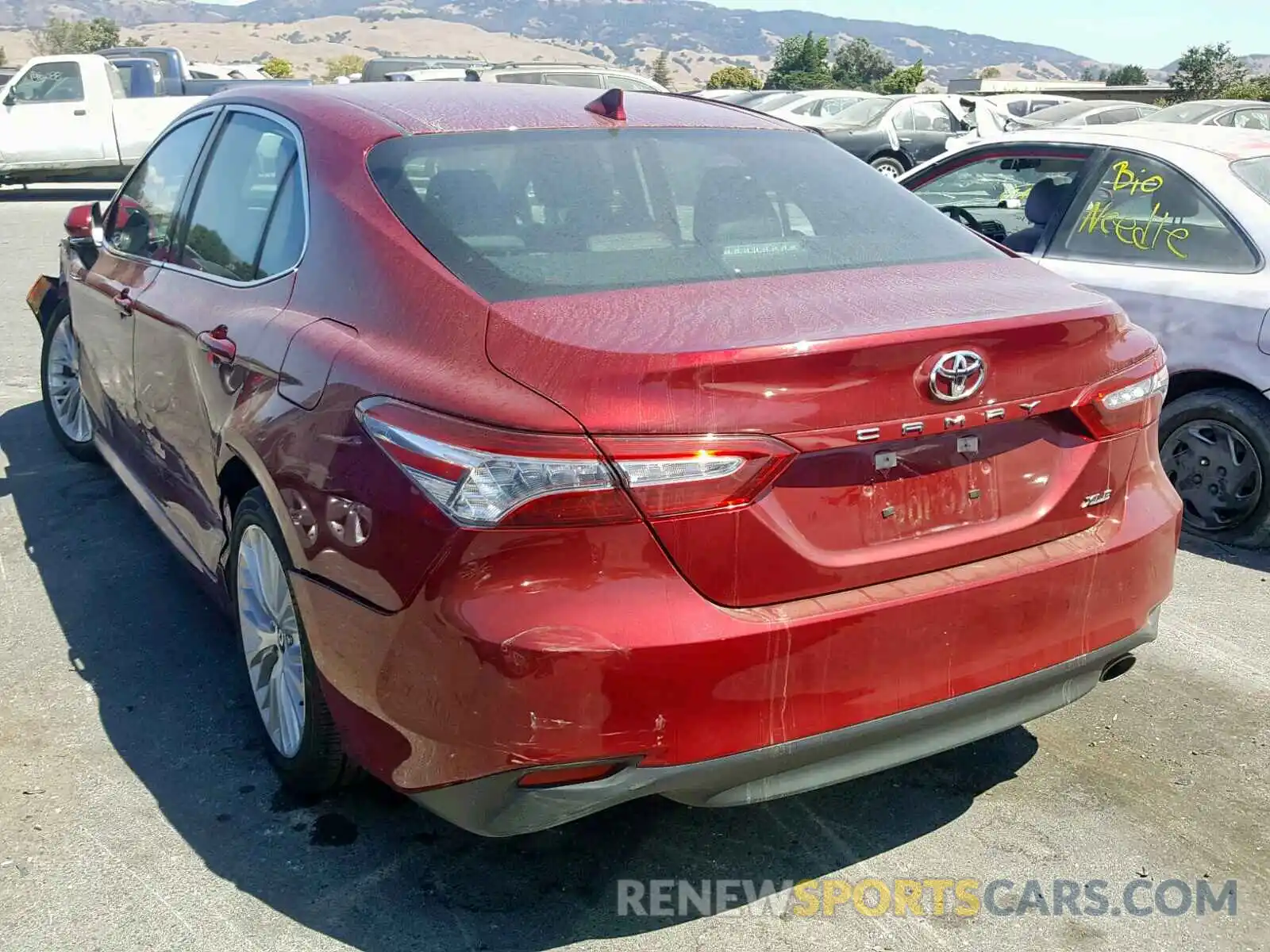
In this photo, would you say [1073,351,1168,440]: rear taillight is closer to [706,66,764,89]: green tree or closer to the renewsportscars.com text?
the renewsportscars.com text

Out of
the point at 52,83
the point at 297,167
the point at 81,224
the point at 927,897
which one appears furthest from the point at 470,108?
the point at 52,83

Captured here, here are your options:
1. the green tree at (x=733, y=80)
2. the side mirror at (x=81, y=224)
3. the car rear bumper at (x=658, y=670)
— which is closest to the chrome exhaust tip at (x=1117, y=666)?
the car rear bumper at (x=658, y=670)

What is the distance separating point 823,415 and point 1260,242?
10.7ft

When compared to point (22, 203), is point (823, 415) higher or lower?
higher

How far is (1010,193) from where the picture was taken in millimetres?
5914

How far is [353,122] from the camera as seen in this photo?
313 cm

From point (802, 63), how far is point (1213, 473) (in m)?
65.8

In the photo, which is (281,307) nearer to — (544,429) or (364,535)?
(364,535)

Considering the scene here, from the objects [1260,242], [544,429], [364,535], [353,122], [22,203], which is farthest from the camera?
[22,203]

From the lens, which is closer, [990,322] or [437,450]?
[437,450]

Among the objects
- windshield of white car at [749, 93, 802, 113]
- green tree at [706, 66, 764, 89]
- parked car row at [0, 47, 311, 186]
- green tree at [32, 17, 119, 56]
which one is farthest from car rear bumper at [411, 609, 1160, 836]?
green tree at [32, 17, 119, 56]

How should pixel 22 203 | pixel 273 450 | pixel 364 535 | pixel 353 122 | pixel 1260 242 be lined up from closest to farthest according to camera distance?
pixel 364 535
pixel 273 450
pixel 353 122
pixel 1260 242
pixel 22 203

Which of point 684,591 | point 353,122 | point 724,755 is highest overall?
point 353,122

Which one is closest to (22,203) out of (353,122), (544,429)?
(353,122)
